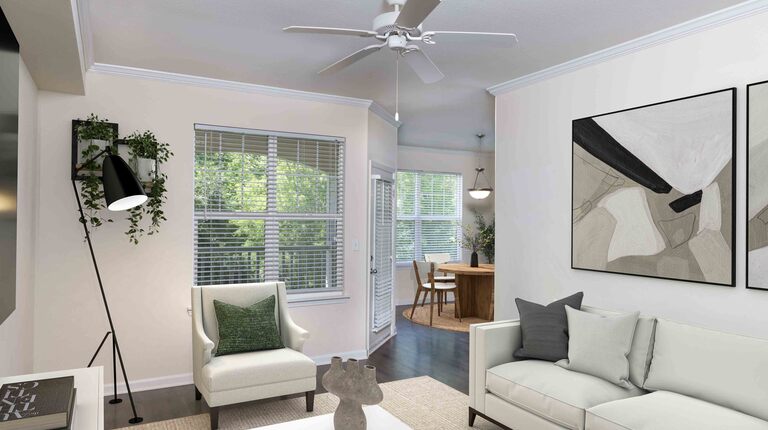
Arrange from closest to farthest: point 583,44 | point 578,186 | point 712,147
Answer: point 712,147 < point 583,44 < point 578,186

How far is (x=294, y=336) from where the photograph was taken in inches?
156

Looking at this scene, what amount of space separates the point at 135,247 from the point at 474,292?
14.9ft

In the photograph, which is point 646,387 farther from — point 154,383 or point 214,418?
point 154,383

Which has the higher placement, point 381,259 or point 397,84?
point 397,84

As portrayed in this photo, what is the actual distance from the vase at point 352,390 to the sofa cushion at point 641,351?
1614mm

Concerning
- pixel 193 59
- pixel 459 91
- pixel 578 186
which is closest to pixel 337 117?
pixel 459 91

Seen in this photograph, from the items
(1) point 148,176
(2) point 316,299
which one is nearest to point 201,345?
(1) point 148,176

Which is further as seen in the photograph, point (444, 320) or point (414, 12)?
point (444, 320)

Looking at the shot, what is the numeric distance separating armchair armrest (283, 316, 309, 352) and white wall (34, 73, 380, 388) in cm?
86

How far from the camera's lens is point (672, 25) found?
3221 millimetres

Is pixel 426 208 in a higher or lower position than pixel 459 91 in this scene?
lower

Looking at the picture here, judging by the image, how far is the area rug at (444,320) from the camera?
6.68m

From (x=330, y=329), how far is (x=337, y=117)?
205cm

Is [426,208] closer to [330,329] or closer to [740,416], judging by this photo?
[330,329]
